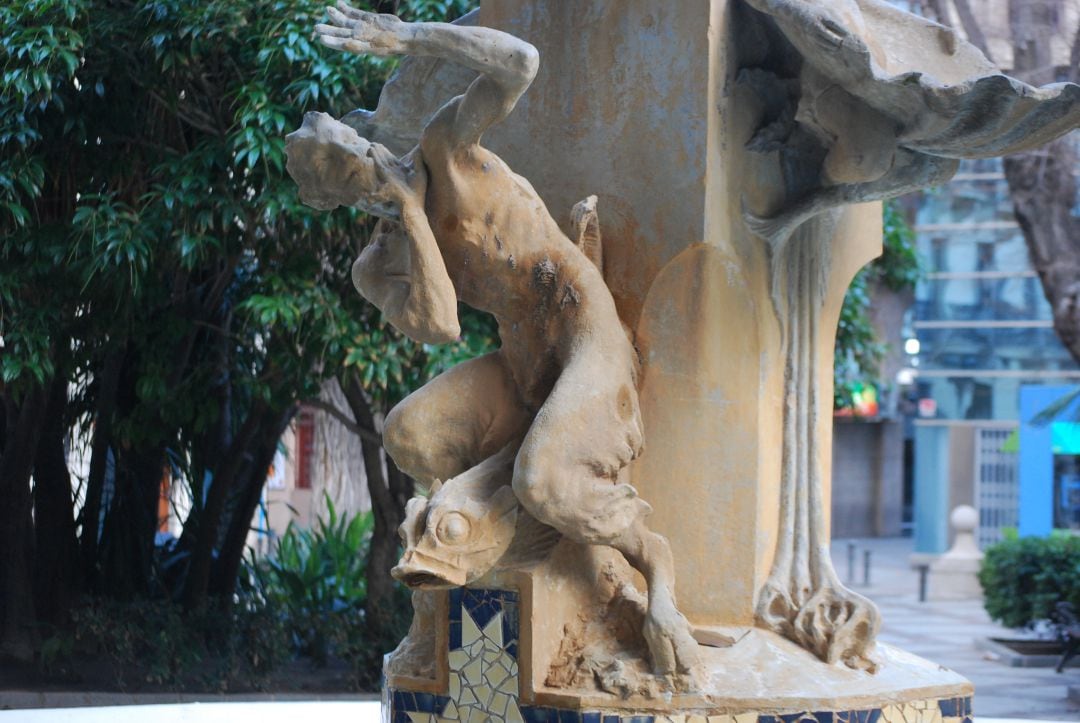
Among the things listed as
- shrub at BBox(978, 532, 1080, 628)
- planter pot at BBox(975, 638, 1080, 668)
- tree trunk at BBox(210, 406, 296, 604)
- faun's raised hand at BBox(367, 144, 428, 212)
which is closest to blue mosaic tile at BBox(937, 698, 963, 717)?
faun's raised hand at BBox(367, 144, 428, 212)

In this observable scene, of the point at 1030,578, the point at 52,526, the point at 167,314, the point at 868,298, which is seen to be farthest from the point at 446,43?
the point at 1030,578

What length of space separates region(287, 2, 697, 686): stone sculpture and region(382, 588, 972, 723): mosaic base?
0.16 metres

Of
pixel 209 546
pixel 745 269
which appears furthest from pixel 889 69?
pixel 209 546

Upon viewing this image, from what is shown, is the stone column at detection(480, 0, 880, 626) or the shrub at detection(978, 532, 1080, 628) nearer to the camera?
the stone column at detection(480, 0, 880, 626)

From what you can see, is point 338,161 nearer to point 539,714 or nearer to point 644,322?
point 644,322

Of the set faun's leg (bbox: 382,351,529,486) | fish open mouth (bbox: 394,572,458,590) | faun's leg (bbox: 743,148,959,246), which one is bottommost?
fish open mouth (bbox: 394,572,458,590)

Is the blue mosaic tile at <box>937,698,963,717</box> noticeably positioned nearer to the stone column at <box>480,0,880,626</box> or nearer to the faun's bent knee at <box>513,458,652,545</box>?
the stone column at <box>480,0,880,626</box>

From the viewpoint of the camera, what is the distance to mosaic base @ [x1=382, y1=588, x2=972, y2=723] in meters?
3.65

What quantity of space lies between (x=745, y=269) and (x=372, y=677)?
21.3ft

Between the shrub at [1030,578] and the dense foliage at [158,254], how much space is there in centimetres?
624

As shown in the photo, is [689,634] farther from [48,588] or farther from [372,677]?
[48,588]

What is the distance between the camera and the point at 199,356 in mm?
10016

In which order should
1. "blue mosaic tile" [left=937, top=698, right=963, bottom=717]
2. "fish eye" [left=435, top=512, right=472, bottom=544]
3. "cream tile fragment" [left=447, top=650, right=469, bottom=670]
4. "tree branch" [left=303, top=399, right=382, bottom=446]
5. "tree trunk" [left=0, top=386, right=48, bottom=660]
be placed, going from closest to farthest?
"fish eye" [left=435, top=512, right=472, bottom=544], "cream tile fragment" [left=447, top=650, right=469, bottom=670], "blue mosaic tile" [left=937, top=698, right=963, bottom=717], "tree branch" [left=303, top=399, right=382, bottom=446], "tree trunk" [left=0, top=386, right=48, bottom=660]

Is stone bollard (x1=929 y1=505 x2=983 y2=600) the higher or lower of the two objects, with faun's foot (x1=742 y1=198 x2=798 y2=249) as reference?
lower
